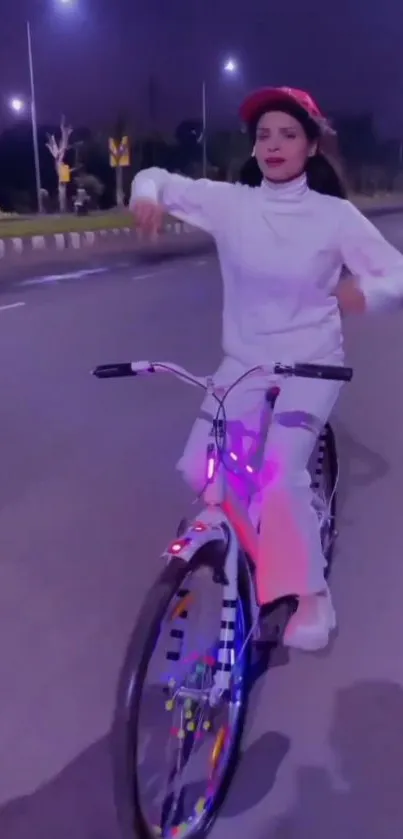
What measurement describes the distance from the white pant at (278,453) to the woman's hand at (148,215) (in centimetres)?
50

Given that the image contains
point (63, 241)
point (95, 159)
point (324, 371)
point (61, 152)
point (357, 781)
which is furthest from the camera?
point (95, 159)

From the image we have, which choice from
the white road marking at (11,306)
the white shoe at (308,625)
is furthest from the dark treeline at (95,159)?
the white shoe at (308,625)

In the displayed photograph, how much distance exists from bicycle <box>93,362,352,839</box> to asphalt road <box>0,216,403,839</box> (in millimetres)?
171

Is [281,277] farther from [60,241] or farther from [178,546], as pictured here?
[60,241]

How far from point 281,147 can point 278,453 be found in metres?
0.91

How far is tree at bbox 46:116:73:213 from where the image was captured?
144 feet

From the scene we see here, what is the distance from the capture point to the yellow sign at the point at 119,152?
140 ft

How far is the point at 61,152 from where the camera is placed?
149 feet

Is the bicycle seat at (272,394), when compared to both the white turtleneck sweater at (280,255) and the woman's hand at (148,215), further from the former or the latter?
the woman's hand at (148,215)

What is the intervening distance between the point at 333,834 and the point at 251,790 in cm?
28

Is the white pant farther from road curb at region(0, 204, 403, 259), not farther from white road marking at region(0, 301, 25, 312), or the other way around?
road curb at region(0, 204, 403, 259)

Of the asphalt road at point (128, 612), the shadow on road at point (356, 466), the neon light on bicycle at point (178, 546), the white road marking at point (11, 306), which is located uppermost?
the neon light on bicycle at point (178, 546)

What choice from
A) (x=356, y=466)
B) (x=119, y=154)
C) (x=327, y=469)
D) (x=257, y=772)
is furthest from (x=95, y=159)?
(x=257, y=772)

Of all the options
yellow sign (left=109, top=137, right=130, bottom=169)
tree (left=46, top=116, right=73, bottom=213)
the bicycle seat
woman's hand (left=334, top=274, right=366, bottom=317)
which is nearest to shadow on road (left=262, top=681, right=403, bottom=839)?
the bicycle seat
